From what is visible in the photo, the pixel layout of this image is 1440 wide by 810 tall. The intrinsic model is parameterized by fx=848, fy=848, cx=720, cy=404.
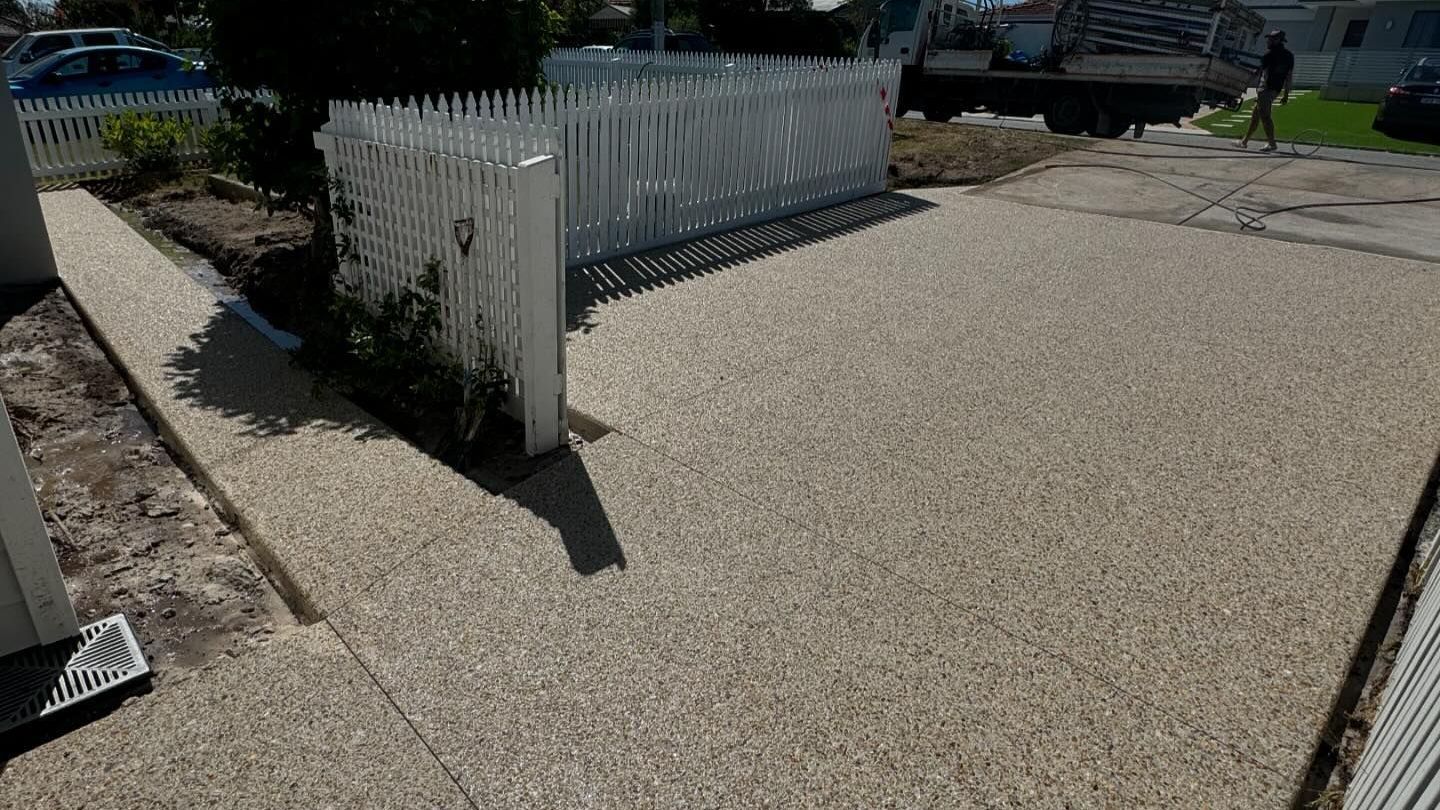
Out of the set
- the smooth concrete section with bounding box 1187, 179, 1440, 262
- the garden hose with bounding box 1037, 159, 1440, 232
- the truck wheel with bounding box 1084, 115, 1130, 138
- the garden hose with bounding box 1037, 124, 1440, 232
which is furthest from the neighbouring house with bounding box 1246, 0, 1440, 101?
the smooth concrete section with bounding box 1187, 179, 1440, 262

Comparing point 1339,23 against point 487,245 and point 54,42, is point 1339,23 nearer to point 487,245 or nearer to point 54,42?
point 54,42

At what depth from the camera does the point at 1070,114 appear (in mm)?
18297

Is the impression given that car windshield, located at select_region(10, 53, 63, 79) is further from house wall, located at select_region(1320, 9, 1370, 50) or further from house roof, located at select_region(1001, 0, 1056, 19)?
house wall, located at select_region(1320, 9, 1370, 50)

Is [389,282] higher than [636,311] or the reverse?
higher

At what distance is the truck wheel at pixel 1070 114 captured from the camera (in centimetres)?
1803

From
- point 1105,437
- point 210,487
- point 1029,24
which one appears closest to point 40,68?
point 210,487

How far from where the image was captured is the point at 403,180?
16.0ft

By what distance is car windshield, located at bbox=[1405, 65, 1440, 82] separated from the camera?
1847 cm

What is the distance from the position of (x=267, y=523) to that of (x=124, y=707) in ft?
3.45

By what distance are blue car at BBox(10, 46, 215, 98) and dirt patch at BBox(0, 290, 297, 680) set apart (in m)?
10.4

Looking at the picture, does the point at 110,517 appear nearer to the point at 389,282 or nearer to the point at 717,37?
the point at 389,282

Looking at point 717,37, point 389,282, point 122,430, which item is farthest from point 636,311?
point 717,37

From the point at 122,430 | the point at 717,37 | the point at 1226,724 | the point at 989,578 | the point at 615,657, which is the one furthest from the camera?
the point at 717,37

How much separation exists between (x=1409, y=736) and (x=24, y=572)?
404 cm
